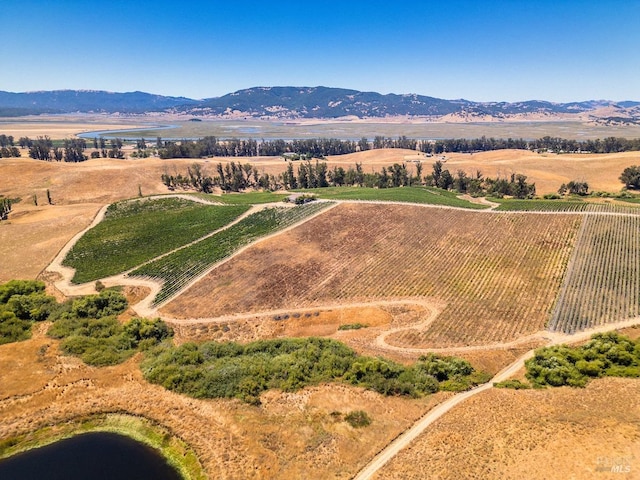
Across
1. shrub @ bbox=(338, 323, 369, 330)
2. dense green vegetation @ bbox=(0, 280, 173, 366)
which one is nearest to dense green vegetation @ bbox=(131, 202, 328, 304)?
dense green vegetation @ bbox=(0, 280, 173, 366)

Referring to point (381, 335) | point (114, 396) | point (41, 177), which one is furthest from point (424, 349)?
point (41, 177)

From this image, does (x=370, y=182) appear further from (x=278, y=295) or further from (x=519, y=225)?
(x=278, y=295)

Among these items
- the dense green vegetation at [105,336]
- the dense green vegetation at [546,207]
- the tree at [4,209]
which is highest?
the dense green vegetation at [546,207]

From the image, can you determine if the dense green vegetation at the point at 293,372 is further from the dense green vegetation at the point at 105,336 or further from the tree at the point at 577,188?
the tree at the point at 577,188

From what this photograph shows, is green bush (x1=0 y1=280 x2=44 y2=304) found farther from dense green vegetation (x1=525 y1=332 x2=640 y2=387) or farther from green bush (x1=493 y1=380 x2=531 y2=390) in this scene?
dense green vegetation (x1=525 y1=332 x2=640 y2=387)

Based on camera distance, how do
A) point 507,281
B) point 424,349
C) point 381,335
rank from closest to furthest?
point 424,349 → point 381,335 → point 507,281

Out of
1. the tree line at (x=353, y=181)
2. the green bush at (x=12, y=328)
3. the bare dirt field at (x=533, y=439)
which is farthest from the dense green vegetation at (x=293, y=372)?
the tree line at (x=353, y=181)
